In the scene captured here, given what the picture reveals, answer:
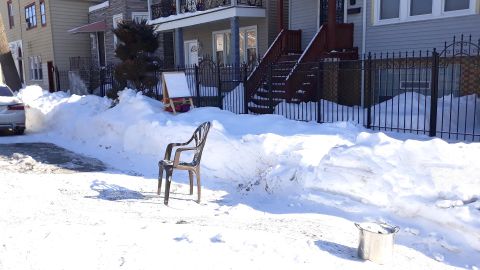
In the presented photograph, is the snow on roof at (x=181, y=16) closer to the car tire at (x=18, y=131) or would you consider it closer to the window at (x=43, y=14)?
the car tire at (x=18, y=131)

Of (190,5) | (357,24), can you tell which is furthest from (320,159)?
(190,5)

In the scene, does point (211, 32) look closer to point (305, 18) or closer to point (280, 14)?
point (280, 14)

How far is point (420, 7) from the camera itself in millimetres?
11984

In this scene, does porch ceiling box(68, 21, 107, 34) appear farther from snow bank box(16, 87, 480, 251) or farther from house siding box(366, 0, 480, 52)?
house siding box(366, 0, 480, 52)

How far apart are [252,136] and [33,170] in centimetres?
421

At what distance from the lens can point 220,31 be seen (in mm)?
19500

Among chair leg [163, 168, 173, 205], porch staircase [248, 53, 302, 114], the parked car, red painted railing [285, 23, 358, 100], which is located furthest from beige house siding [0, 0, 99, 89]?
chair leg [163, 168, 173, 205]

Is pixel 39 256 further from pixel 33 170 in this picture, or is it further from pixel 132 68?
pixel 132 68

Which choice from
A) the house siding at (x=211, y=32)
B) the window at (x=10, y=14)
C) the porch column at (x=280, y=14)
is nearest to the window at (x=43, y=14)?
the window at (x=10, y=14)

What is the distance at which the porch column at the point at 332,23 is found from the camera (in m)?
12.8

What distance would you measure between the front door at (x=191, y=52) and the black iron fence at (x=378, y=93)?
4660mm

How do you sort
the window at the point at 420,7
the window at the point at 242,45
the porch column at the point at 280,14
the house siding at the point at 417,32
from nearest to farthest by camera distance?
the house siding at the point at 417,32 < the window at the point at 420,7 < the porch column at the point at 280,14 < the window at the point at 242,45

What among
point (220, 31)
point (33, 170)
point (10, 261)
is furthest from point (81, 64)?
point (10, 261)

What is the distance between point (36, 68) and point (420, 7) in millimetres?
27219
